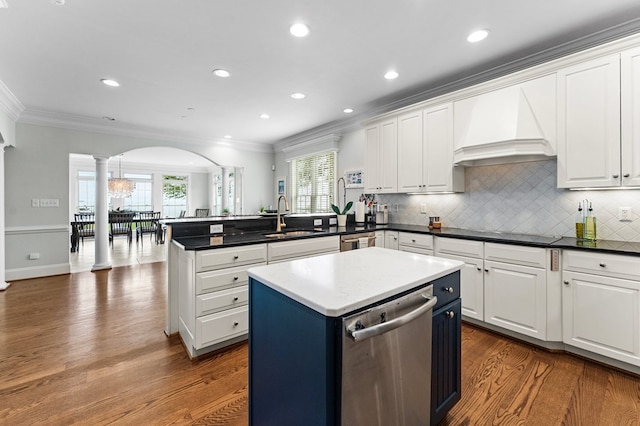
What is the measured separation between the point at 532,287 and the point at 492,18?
7.21ft

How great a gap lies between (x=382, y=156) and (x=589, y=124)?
7.02ft

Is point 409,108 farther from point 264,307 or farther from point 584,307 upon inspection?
point 264,307

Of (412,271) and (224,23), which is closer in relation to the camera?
(412,271)

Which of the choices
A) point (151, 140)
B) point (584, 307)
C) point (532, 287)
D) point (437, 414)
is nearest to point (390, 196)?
point (532, 287)

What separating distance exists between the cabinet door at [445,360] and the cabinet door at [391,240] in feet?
6.58

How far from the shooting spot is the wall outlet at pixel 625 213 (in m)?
2.42

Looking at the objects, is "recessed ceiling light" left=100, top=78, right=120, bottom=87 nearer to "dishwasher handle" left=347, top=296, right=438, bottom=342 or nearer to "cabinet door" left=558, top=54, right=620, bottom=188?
"dishwasher handle" left=347, top=296, right=438, bottom=342

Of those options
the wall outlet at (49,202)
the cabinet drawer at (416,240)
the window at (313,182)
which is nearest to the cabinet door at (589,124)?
the cabinet drawer at (416,240)

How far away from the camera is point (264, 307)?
53.3 inches

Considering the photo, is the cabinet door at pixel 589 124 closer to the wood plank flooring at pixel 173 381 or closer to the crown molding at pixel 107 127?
the wood plank flooring at pixel 173 381

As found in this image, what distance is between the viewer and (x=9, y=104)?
3.99 metres

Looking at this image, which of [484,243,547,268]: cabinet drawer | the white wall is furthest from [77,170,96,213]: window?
[484,243,547,268]: cabinet drawer

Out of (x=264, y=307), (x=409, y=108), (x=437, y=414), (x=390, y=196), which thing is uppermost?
(x=409, y=108)

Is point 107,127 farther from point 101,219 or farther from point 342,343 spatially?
point 342,343
